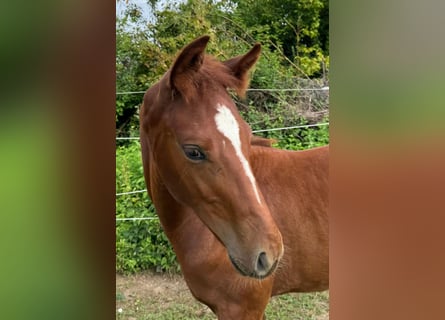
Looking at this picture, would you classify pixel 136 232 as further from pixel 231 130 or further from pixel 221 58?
pixel 221 58

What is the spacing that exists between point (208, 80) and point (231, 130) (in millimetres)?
141

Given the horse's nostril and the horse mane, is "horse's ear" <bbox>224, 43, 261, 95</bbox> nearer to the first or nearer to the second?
the horse mane

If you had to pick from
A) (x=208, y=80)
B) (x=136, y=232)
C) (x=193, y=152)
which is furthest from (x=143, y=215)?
(x=208, y=80)

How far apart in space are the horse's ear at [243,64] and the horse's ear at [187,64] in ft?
0.32

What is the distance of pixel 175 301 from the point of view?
1.39 meters

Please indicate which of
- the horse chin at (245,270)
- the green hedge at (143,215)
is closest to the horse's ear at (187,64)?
the green hedge at (143,215)

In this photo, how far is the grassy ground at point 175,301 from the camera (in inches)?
54.2

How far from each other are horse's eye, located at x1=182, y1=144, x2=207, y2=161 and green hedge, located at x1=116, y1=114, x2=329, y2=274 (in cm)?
16

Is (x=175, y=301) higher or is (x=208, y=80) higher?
(x=208, y=80)
